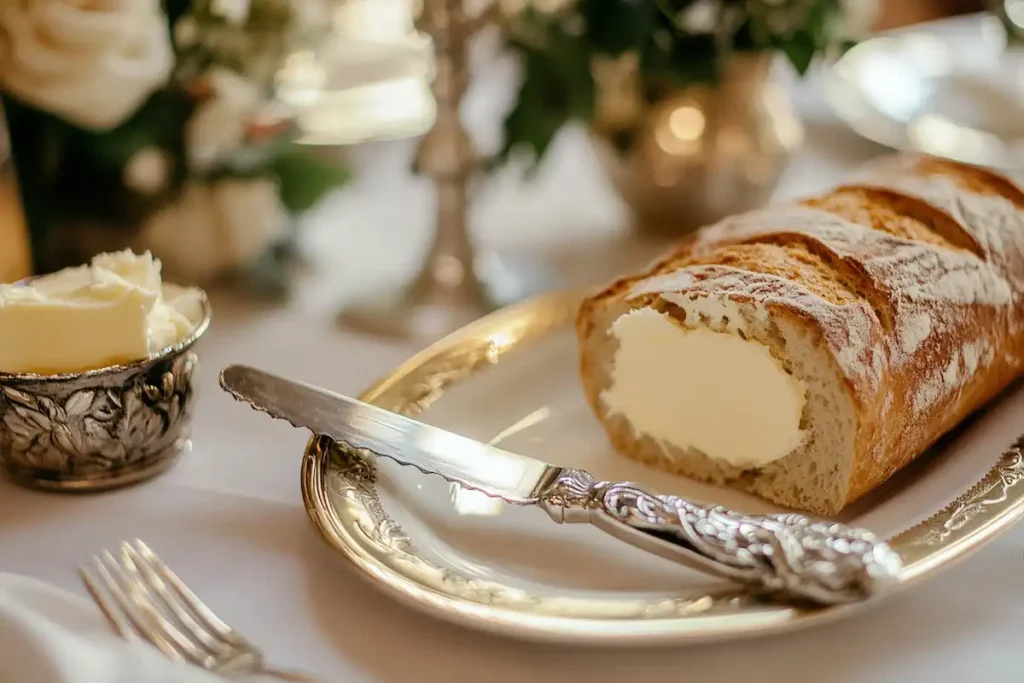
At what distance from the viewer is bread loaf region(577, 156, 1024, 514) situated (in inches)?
39.2

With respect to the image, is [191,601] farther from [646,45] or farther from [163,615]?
[646,45]

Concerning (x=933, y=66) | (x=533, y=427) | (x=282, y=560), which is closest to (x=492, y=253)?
(x=533, y=427)

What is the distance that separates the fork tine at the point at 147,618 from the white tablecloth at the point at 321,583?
51 millimetres

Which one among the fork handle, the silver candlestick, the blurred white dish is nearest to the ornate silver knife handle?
the fork handle

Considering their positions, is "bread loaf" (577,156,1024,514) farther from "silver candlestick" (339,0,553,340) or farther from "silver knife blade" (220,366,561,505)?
"silver candlestick" (339,0,553,340)

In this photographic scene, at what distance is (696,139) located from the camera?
1.69 meters

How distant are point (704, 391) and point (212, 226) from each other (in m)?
0.85

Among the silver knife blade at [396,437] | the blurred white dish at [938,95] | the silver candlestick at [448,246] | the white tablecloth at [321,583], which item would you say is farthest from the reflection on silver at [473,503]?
the blurred white dish at [938,95]

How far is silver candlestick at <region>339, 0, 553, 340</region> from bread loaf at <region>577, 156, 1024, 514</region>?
1.33 feet

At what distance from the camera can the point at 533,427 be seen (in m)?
1.21

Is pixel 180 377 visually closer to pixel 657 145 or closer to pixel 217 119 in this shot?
pixel 217 119

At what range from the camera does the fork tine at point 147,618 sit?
799 mm

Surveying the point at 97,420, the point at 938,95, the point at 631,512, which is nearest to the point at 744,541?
the point at 631,512

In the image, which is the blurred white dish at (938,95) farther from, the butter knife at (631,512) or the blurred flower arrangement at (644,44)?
the butter knife at (631,512)
